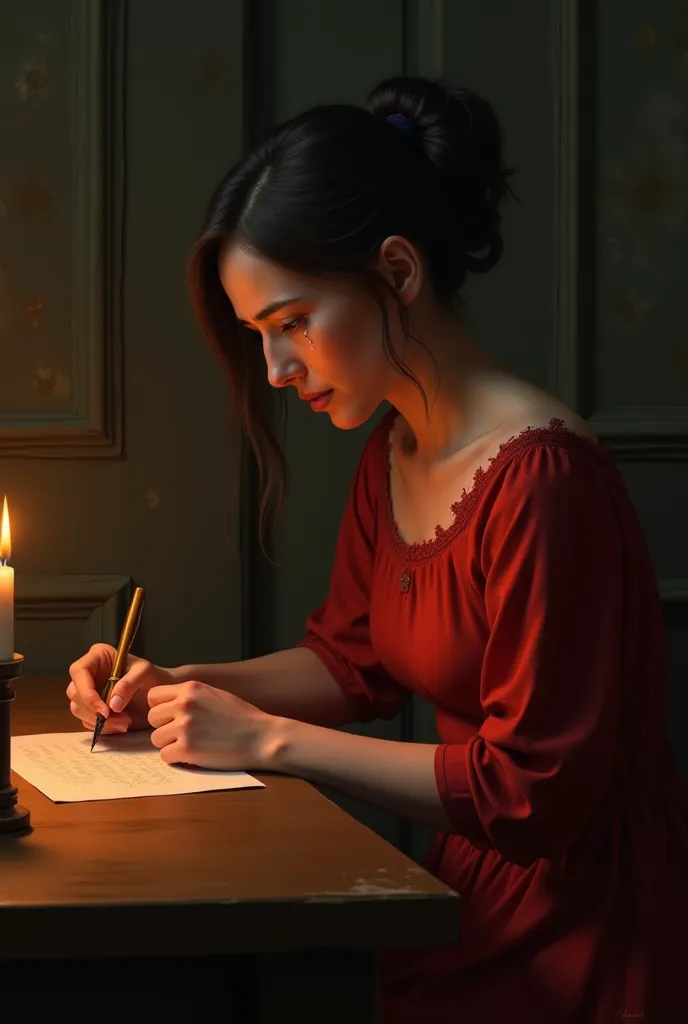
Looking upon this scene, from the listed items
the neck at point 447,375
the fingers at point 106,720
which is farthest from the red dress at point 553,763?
the fingers at point 106,720

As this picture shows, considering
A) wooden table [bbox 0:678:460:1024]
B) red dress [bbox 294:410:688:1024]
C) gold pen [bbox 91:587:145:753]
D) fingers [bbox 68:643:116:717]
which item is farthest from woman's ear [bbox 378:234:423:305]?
wooden table [bbox 0:678:460:1024]

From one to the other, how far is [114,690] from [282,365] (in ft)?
1.30

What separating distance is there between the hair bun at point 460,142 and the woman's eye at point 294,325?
231 millimetres

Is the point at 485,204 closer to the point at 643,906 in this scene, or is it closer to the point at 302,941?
the point at 643,906

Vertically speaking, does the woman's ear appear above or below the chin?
above

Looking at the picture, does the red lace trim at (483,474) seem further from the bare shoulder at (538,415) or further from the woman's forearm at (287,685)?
the woman's forearm at (287,685)

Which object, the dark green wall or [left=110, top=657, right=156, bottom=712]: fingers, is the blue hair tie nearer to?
the dark green wall

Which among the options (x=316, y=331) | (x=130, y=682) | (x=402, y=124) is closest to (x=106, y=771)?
(x=130, y=682)

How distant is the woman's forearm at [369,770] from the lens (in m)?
1.22

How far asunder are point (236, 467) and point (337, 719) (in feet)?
1.54

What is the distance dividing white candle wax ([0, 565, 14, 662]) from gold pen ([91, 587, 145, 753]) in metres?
0.33

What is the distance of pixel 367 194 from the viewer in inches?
54.6

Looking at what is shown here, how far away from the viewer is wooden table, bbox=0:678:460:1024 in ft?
2.80

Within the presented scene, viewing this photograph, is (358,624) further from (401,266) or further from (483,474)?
(401,266)
